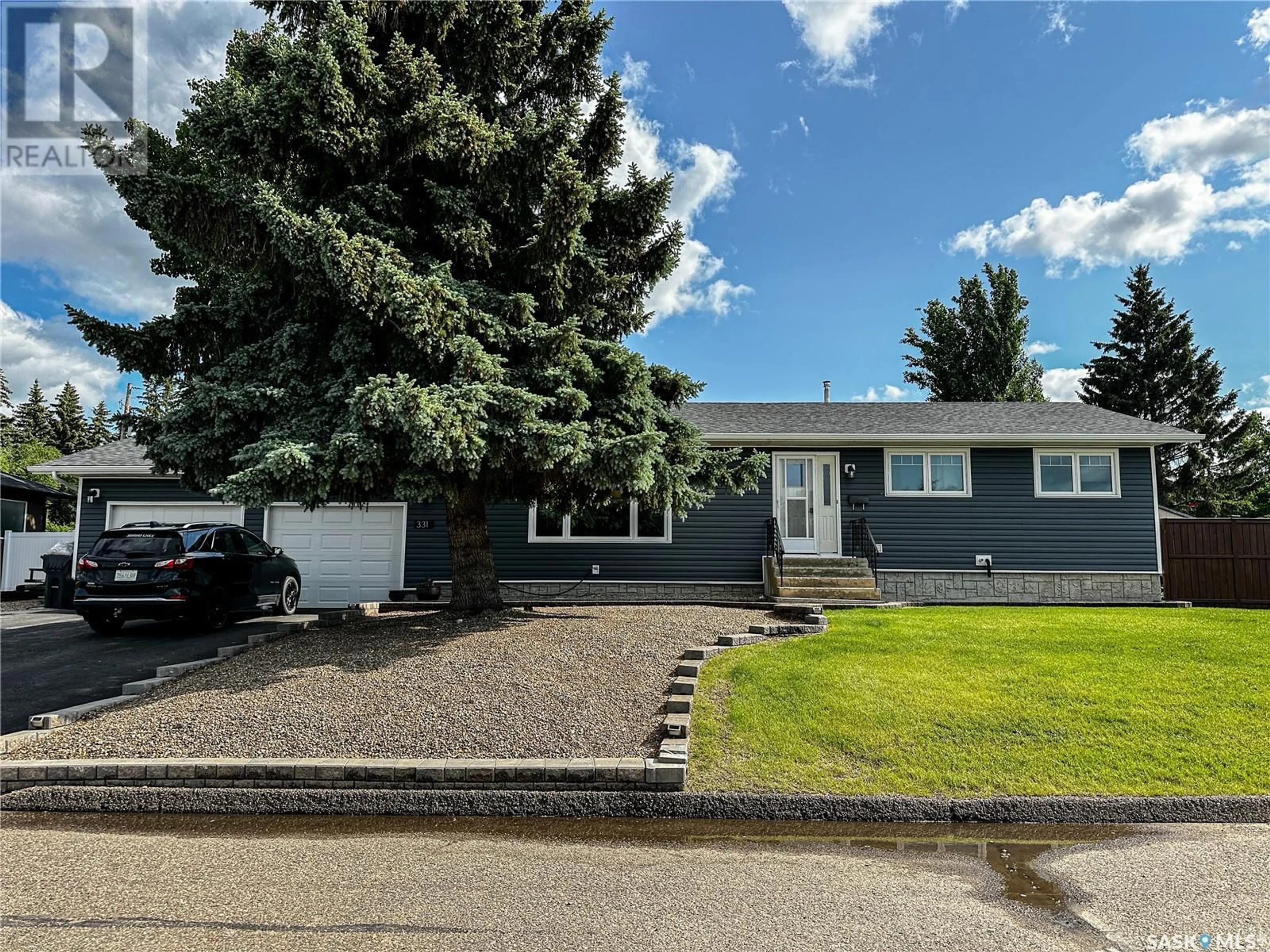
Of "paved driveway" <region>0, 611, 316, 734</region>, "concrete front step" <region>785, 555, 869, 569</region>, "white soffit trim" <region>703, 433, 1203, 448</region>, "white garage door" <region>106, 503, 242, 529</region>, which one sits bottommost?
"paved driveway" <region>0, 611, 316, 734</region>

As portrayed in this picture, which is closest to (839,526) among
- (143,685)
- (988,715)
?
(988,715)

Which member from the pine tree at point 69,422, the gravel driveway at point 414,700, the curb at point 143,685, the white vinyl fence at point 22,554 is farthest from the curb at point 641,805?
the pine tree at point 69,422

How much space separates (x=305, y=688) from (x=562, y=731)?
2.55m

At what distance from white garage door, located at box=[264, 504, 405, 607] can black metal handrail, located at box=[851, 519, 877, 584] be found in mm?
8929

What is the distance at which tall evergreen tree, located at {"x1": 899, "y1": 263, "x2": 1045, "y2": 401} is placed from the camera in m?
30.2

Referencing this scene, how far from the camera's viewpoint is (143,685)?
22.0 ft

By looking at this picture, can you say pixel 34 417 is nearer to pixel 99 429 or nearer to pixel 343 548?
pixel 99 429

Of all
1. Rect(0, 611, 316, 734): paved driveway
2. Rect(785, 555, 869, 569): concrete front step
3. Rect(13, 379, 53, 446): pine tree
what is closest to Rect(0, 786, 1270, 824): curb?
Rect(0, 611, 316, 734): paved driveway

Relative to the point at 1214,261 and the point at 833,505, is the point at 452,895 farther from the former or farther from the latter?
the point at 1214,261

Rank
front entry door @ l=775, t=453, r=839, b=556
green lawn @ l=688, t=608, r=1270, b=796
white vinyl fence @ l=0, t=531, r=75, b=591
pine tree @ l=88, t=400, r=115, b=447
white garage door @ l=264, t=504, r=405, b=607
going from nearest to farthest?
green lawn @ l=688, t=608, r=1270, b=796 → white garage door @ l=264, t=504, r=405, b=607 → front entry door @ l=775, t=453, r=839, b=556 → white vinyl fence @ l=0, t=531, r=75, b=591 → pine tree @ l=88, t=400, r=115, b=447

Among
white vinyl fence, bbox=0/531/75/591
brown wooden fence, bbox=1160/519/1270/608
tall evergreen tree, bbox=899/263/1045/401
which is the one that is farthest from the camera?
tall evergreen tree, bbox=899/263/1045/401

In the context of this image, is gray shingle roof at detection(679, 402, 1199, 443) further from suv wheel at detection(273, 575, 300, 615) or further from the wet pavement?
the wet pavement

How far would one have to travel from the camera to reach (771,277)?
51.6 ft

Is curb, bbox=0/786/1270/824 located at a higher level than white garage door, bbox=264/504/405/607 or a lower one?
lower
